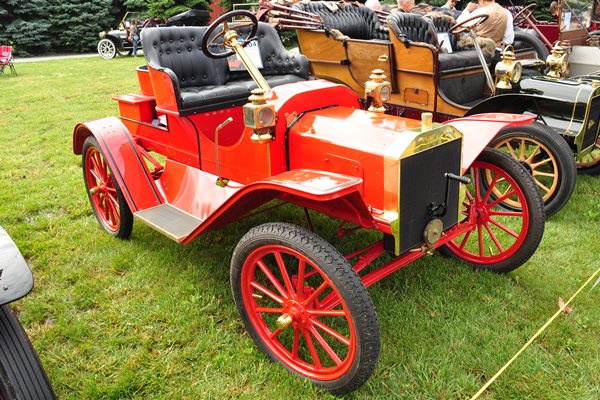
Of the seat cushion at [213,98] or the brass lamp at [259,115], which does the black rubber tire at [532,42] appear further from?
the brass lamp at [259,115]

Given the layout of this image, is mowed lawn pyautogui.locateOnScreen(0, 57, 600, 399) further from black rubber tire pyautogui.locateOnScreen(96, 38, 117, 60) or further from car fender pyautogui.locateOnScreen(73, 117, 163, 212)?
black rubber tire pyautogui.locateOnScreen(96, 38, 117, 60)

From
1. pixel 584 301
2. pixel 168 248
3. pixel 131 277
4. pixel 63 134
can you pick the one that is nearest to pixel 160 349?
pixel 131 277

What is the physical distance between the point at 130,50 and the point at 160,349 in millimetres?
16593

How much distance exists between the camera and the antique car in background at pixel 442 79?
3670mm

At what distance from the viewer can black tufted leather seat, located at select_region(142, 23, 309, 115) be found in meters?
3.36

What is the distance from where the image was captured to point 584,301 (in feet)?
9.00

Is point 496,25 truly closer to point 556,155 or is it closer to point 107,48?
point 556,155

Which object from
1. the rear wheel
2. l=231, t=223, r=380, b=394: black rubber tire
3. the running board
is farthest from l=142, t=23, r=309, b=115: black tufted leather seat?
the rear wheel

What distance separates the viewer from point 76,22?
18.1m

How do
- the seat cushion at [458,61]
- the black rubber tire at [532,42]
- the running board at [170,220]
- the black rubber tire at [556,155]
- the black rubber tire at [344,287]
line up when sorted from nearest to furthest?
the black rubber tire at [344,287], the running board at [170,220], the black rubber tire at [556,155], the seat cushion at [458,61], the black rubber tire at [532,42]

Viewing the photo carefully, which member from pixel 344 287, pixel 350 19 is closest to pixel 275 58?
pixel 350 19

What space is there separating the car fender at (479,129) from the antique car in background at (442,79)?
85cm

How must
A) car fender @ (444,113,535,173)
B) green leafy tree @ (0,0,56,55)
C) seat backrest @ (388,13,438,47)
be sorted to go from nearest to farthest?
car fender @ (444,113,535,173) → seat backrest @ (388,13,438,47) → green leafy tree @ (0,0,56,55)

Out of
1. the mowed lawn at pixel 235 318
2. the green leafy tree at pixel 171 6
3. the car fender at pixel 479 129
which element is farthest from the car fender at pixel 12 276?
the green leafy tree at pixel 171 6
